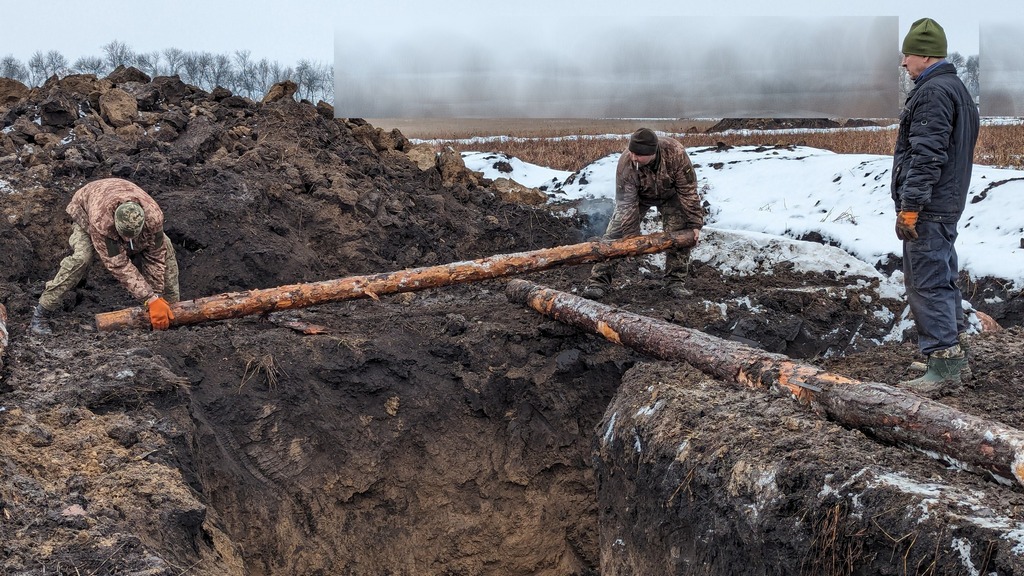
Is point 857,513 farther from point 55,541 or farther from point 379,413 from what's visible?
point 379,413

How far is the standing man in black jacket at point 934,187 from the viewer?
4.21 meters

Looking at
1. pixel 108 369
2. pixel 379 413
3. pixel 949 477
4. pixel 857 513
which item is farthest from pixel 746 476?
pixel 108 369

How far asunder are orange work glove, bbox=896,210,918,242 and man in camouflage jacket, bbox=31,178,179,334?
4890mm

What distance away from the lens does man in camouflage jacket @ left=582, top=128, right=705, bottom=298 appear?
278 inches

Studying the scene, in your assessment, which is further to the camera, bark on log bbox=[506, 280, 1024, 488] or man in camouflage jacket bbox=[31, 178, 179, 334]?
man in camouflage jacket bbox=[31, 178, 179, 334]

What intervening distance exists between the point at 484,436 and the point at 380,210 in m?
4.06

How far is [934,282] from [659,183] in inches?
123

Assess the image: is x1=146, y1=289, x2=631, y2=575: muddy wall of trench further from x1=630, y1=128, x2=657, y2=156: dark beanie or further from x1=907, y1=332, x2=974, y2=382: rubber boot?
x1=907, y1=332, x2=974, y2=382: rubber boot

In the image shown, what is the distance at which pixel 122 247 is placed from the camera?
599 cm

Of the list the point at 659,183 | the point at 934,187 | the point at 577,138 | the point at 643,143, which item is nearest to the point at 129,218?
the point at 643,143

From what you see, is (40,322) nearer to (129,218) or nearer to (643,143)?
(129,218)

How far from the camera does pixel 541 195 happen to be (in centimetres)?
1134

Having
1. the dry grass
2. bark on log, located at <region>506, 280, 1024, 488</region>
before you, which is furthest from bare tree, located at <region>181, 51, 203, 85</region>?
bark on log, located at <region>506, 280, 1024, 488</region>

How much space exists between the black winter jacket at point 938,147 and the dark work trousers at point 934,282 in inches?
3.9
